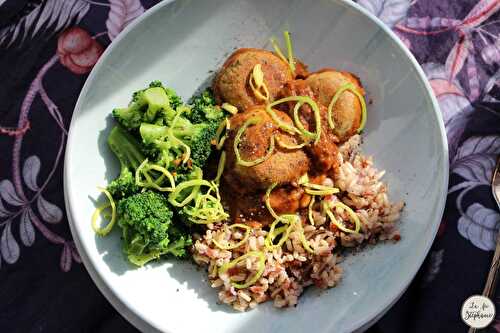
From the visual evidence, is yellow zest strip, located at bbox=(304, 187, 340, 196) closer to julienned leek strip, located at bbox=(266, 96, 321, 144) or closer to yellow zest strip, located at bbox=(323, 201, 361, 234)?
yellow zest strip, located at bbox=(323, 201, 361, 234)

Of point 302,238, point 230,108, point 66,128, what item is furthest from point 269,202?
point 66,128

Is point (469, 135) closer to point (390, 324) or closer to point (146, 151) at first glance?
point (390, 324)

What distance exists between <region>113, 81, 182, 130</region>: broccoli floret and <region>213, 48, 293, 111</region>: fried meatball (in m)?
0.42

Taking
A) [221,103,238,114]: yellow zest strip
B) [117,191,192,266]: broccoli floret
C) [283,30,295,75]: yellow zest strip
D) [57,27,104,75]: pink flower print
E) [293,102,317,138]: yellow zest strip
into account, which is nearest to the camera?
[117,191,192,266]: broccoli floret

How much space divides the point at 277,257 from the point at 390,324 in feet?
3.29

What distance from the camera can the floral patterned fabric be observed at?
14.0 ft

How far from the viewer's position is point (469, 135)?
439 centimetres

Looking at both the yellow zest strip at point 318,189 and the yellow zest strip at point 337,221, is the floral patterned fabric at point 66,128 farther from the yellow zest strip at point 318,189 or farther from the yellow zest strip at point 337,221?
the yellow zest strip at point 318,189

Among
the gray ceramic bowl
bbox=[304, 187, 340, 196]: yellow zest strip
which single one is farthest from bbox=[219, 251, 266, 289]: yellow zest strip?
bbox=[304, 187, 340, 196]: yellow zest strip

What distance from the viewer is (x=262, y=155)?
148 inches

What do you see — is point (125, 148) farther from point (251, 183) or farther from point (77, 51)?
point (77, 51)

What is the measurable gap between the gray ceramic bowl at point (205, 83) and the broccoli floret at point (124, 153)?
3.8 inches

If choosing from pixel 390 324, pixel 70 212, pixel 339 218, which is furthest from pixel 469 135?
pixel 70 212

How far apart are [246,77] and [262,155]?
23.7 inches
